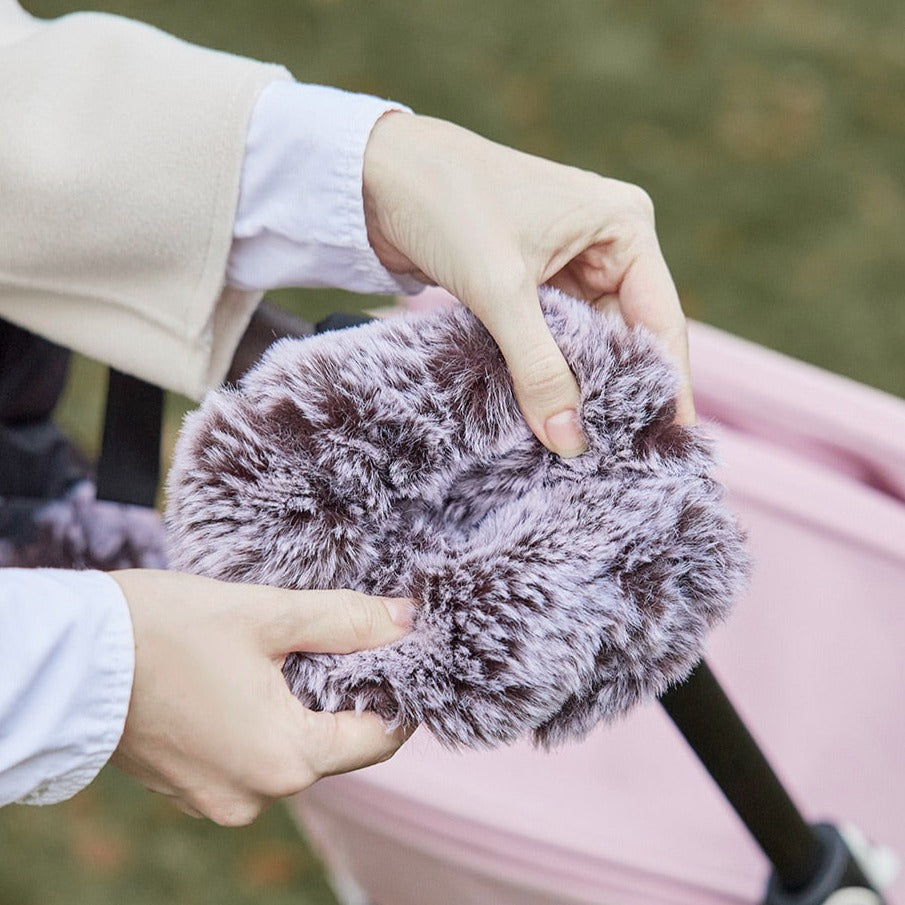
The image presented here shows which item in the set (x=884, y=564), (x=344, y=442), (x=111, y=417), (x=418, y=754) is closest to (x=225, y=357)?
(x=111, y=417)

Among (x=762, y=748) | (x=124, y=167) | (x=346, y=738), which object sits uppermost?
(x=124, y=167)

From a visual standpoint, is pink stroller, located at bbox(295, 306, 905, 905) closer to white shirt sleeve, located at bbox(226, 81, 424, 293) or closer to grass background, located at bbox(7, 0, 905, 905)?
white shirt sleeve, located at bbox(226, 81, 424, 293)

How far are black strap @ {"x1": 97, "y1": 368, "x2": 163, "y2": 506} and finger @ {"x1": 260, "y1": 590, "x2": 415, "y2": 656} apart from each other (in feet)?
0.80

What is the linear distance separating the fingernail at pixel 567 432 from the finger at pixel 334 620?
0.10m

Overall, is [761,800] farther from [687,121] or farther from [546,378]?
[687,121]

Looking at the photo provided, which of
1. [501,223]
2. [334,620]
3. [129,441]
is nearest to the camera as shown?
[334,620]

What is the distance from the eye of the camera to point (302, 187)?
617 millimetres

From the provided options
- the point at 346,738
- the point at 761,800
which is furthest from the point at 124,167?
the point at 761,800

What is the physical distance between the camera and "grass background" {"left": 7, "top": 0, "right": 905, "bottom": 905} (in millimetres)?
1620

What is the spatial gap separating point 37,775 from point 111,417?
25 cm

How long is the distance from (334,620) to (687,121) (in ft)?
5.23

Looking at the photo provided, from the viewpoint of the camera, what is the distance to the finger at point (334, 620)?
0.47 m

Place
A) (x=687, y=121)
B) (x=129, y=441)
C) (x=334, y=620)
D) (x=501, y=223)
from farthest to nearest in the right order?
(x=687, y=121) → (x=129, y=441) → (x=501, y=223) → (x=334, y=620)

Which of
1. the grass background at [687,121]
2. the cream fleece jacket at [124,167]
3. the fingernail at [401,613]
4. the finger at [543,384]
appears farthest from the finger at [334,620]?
the grass background at [687,121]
